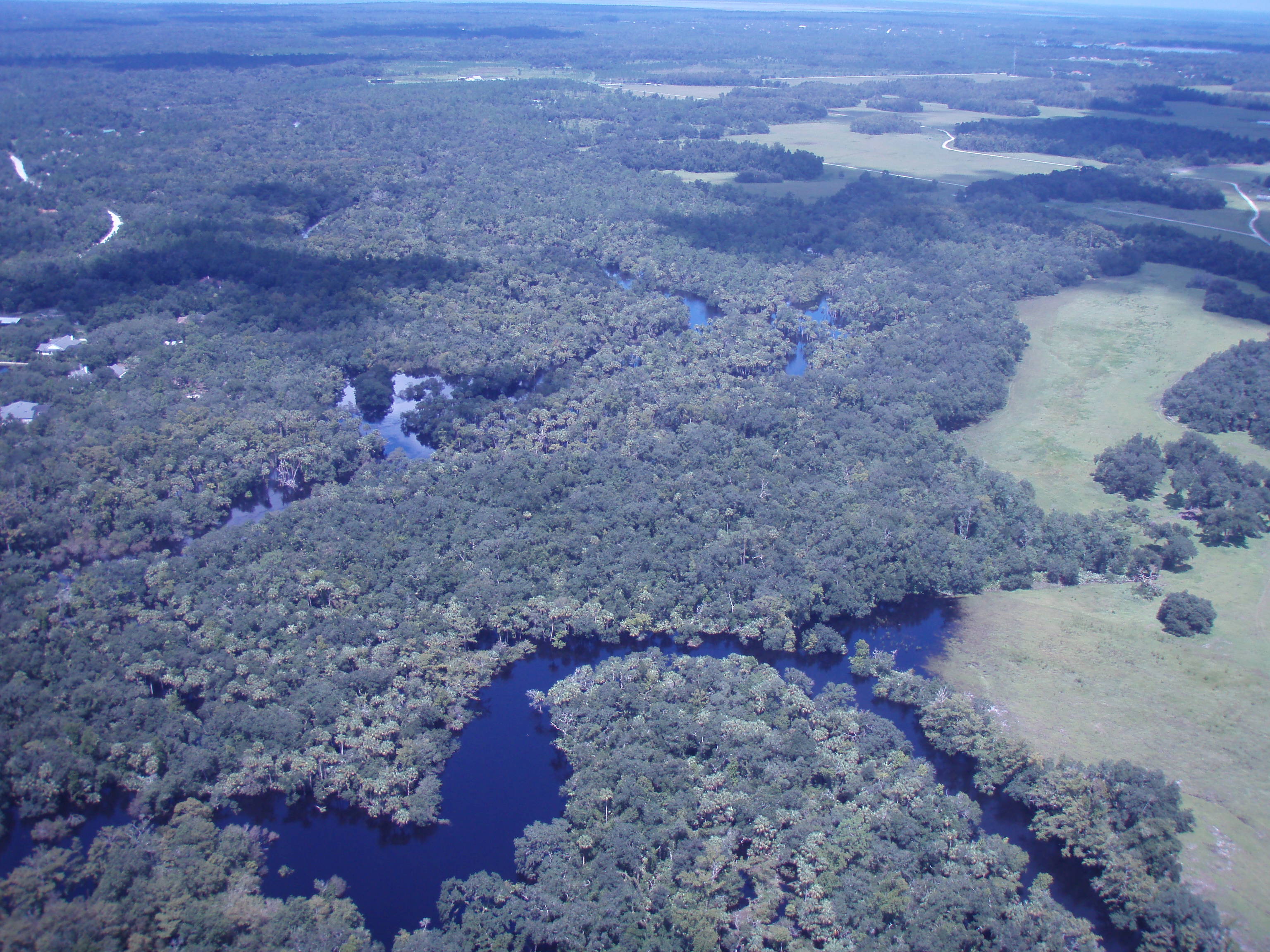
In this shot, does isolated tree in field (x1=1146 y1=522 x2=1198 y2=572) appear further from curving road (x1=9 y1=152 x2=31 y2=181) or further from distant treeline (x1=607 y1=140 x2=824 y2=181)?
curving road (x1=9 y1=152 x2=31 y2=181)

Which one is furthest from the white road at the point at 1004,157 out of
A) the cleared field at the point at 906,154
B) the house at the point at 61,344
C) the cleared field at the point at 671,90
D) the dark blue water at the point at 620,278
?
the house at the point at 61,344

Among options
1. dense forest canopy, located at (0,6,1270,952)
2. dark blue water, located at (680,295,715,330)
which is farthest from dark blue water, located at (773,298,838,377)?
dark blue water, located at (680,295,715,330)

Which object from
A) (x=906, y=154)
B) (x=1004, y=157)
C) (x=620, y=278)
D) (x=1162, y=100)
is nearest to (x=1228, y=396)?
(x=620, y=278)

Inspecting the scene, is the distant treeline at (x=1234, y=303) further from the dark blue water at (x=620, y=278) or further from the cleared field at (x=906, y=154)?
the dark blue water at (x=620, y=278)

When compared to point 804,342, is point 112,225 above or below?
above

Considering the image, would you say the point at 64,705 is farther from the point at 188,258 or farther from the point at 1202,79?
the point at 1202,79

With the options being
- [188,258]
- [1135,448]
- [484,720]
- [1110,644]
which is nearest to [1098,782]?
[1110,644]

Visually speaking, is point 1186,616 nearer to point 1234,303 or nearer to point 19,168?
point 1234,303
